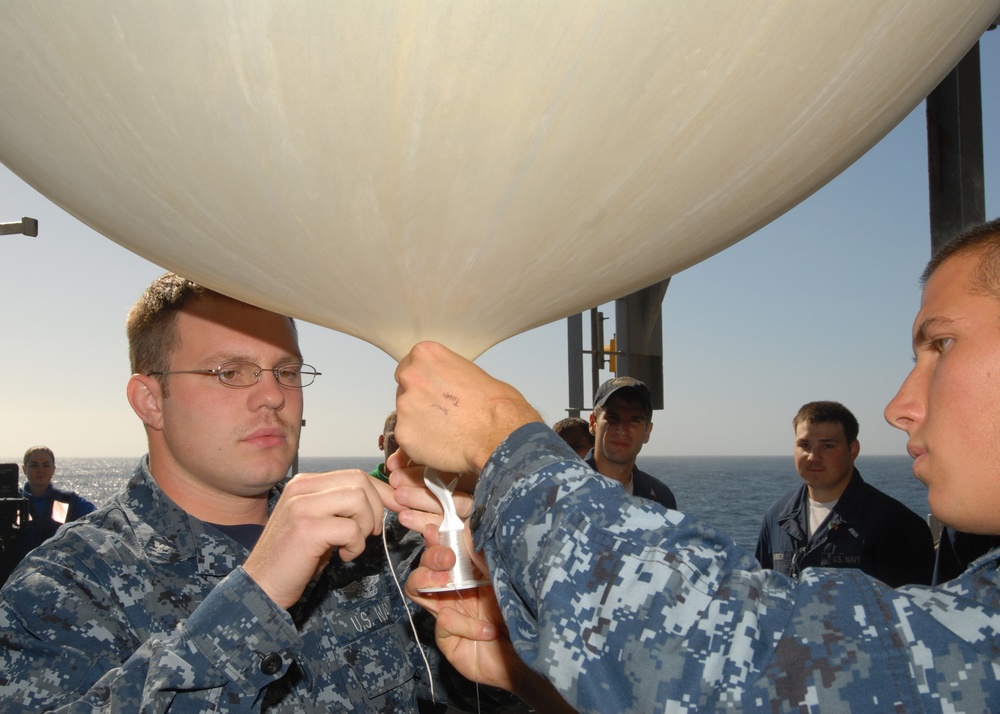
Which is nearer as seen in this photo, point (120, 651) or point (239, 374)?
point (120, 651)

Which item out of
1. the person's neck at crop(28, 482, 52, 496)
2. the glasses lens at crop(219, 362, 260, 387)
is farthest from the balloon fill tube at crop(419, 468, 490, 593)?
the person's neck at crop(28, 482, 52, 496)

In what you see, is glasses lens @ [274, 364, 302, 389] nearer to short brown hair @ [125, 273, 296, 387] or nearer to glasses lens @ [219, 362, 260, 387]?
glasses lens @ [219, 362, 260, 387]

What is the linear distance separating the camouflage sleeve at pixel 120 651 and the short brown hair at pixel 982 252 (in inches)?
36.9

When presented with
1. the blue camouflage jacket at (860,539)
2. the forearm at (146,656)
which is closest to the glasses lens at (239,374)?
the forearm at (146,656)

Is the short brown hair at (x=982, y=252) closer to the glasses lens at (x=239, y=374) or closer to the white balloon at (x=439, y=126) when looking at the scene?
the white balloon at (x=439, y=126)

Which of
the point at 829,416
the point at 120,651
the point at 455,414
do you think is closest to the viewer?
the point at 455,414

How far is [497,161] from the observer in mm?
748

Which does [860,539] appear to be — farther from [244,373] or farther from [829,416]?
[244,373]

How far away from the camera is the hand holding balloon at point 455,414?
858 millimetres

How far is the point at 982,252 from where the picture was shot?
0.91 metres

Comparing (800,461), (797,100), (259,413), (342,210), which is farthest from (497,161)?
(800,461)

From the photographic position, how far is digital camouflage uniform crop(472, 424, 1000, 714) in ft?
2.22

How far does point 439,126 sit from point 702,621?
501 mm

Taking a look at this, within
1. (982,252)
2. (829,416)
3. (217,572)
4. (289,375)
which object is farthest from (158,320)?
(829,416)
